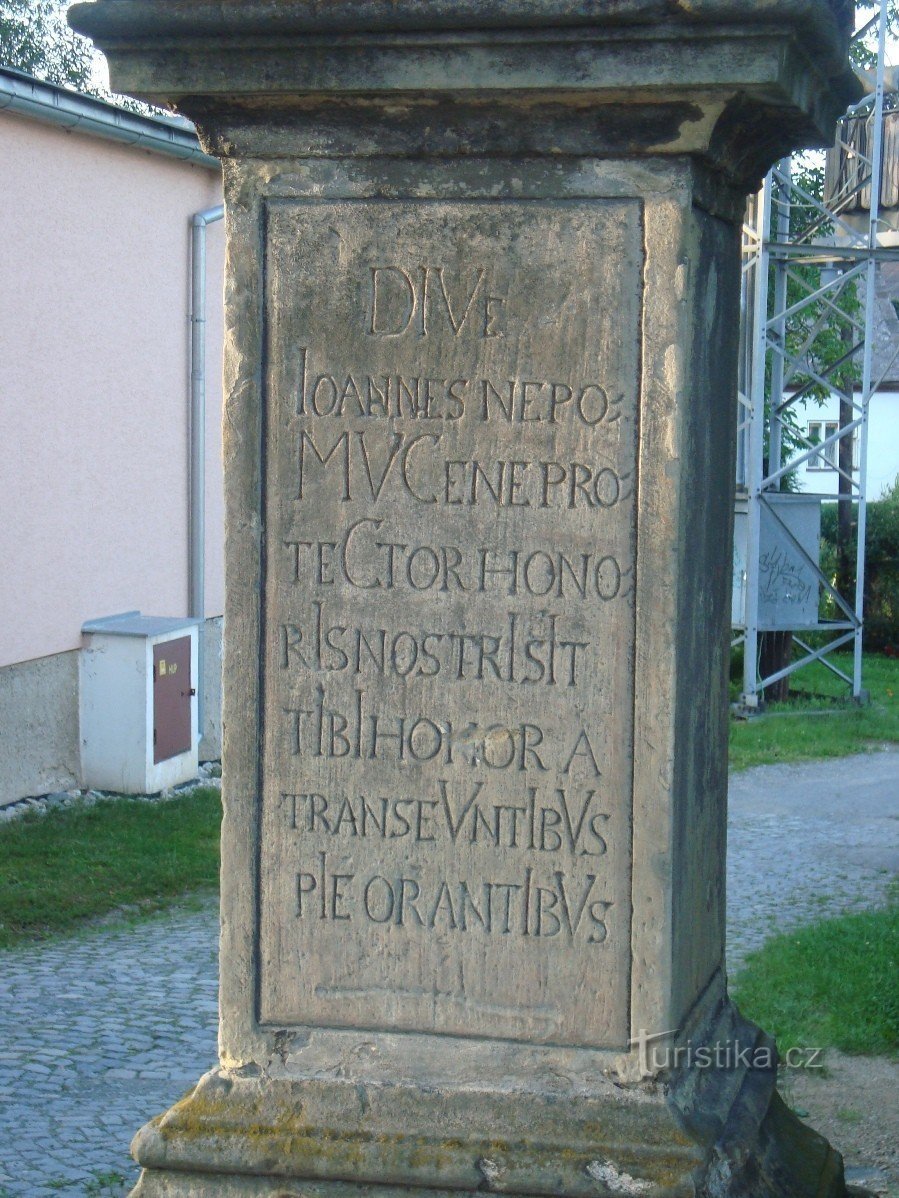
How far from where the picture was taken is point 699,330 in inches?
109

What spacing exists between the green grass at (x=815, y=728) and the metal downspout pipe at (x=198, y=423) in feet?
12.5

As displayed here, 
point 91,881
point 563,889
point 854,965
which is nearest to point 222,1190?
point 563,889

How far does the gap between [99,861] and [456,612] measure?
5147 mm

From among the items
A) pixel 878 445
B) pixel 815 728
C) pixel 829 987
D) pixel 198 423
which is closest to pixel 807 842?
pixel 829 987

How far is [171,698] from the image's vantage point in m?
9.16

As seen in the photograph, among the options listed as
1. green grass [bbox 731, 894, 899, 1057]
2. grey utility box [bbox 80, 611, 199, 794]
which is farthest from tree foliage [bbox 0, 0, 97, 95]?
green grass [bbox 731, 894, 899, 1057]

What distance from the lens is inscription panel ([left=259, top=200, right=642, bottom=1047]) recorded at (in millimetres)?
2719

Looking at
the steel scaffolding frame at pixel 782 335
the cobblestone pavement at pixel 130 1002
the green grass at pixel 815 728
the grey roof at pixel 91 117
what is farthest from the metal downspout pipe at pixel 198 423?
the steel scaffolding frame at pixel 782 335

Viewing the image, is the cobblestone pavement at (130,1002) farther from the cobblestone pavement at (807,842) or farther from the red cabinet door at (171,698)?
the red cabinet door at (171,698)

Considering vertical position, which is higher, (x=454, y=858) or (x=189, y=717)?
(x=454, y=858)

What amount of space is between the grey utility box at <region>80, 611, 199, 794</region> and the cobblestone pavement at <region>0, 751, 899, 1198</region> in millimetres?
2189

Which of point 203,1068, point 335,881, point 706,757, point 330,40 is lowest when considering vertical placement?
point 203,1068

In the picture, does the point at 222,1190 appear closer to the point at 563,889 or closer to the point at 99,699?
the point at 563,889

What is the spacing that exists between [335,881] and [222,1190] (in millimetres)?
570
